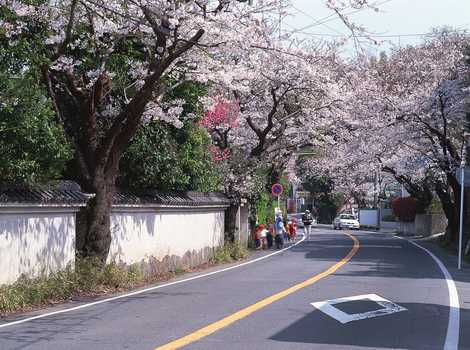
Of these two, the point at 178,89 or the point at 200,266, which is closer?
the point at 178,89

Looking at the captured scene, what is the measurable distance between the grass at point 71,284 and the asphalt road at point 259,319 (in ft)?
3.84

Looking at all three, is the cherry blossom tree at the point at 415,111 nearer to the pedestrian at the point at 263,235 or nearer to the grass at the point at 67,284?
the pedestrian at the point at 263,235

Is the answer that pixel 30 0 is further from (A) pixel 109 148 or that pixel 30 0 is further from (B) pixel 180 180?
(B) pixel 180 180

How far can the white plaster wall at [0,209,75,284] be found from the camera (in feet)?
44.0

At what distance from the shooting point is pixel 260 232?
33.6 m

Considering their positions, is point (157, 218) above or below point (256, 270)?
above

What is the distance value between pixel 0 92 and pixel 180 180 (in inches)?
369

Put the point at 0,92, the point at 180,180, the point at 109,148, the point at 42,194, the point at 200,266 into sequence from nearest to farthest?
the point at 0,92, the point at 42,194, the point at 109,148, the point at 180,180, the point at 200,266

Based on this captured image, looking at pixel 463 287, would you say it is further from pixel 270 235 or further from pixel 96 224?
pixel 270 235

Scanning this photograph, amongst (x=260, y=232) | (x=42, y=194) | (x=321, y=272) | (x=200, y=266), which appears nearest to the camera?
(x=42, y=194)

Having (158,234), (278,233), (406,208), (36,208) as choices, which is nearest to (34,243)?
(36,208)

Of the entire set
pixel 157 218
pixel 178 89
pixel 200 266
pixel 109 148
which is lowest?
pixel 200 266

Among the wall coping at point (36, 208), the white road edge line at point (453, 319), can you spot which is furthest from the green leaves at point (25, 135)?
the white road edge line at point (453, 319)

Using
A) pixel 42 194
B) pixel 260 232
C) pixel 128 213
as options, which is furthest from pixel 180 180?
pixel 260 232
